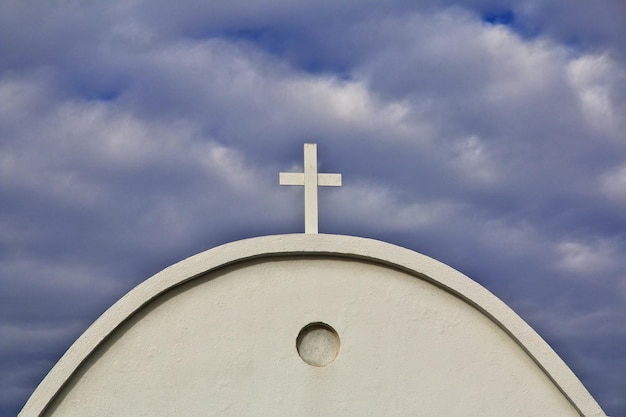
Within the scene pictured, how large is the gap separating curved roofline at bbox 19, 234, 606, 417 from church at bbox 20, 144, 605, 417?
0.04 ft

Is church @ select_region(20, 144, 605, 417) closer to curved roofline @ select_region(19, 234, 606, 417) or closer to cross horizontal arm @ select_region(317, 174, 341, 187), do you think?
curved roofline @ select_region(19, 234, 606, 417)

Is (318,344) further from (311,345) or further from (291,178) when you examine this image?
(291,178)

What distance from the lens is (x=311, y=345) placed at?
30.3 feet

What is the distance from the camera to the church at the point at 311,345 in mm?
8953

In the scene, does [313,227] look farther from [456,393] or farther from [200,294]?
[456,393]

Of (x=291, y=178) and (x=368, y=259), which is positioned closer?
(x=368, y=259)

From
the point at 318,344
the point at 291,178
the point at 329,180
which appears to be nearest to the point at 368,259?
the point at 318,344

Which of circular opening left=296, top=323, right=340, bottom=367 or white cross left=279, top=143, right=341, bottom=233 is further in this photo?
white cross left=279, top=143, right=341, bottom=233

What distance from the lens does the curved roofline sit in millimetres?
9008

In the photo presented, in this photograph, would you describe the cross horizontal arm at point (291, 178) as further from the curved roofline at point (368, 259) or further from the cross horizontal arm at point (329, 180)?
the curved roofline at point (368, 259)

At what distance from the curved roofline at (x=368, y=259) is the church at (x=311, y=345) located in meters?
0.01

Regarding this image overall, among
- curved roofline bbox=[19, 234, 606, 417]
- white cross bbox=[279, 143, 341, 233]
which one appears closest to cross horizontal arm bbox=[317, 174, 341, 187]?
white cross bbox=[279, 143, 341, 233]

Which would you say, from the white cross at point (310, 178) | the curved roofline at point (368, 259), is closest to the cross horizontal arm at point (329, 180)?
the white cross at point (310, 178)

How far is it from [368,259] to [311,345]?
104cm
